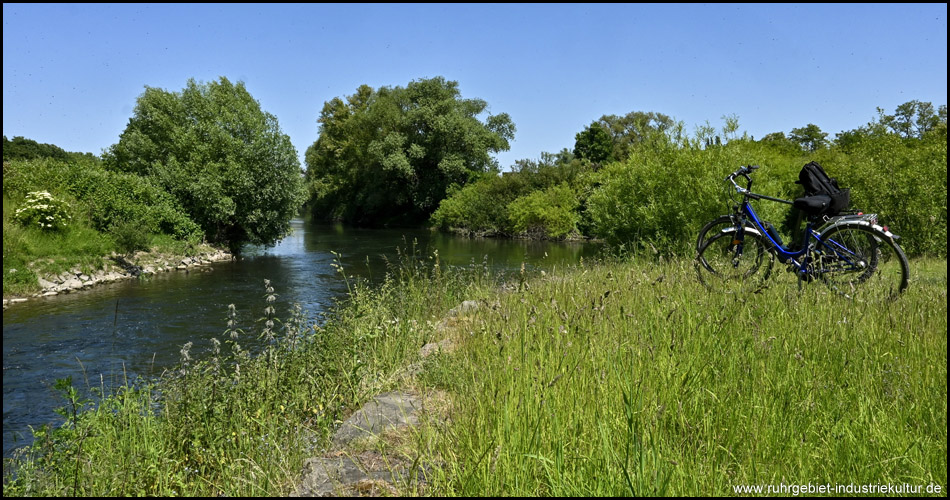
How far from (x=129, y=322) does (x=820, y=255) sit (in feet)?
39.0

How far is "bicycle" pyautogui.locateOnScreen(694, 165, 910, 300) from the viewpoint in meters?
5.19

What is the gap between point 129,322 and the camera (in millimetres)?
11555

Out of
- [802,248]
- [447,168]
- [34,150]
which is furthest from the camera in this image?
[34,150]

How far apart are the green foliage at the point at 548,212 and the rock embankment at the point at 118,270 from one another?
19704mm

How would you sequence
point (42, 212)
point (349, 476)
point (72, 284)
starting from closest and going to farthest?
point (349, 476), point (72, 284), point (42, 212)

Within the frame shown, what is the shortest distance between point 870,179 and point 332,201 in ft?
185

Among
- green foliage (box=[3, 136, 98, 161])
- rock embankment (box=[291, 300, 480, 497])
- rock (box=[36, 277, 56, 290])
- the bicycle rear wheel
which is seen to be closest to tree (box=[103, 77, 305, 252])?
rock (box=[36, 277, 56, 290])

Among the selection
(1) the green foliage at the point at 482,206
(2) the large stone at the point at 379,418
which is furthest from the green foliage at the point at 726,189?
(1) the green foliage at the point at 482,206

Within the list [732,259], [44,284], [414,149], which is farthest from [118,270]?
[414,149]

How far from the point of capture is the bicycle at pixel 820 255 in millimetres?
5191

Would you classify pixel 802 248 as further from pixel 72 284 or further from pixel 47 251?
pixel 47 251

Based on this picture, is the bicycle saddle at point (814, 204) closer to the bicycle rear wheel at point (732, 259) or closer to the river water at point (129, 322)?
the bicycle rear wheel at point (732, 259)

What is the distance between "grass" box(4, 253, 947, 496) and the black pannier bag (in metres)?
1.02

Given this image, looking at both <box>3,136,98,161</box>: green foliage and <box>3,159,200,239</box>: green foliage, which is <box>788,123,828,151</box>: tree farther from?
<box>3,136,98,161</box>: green foliage
